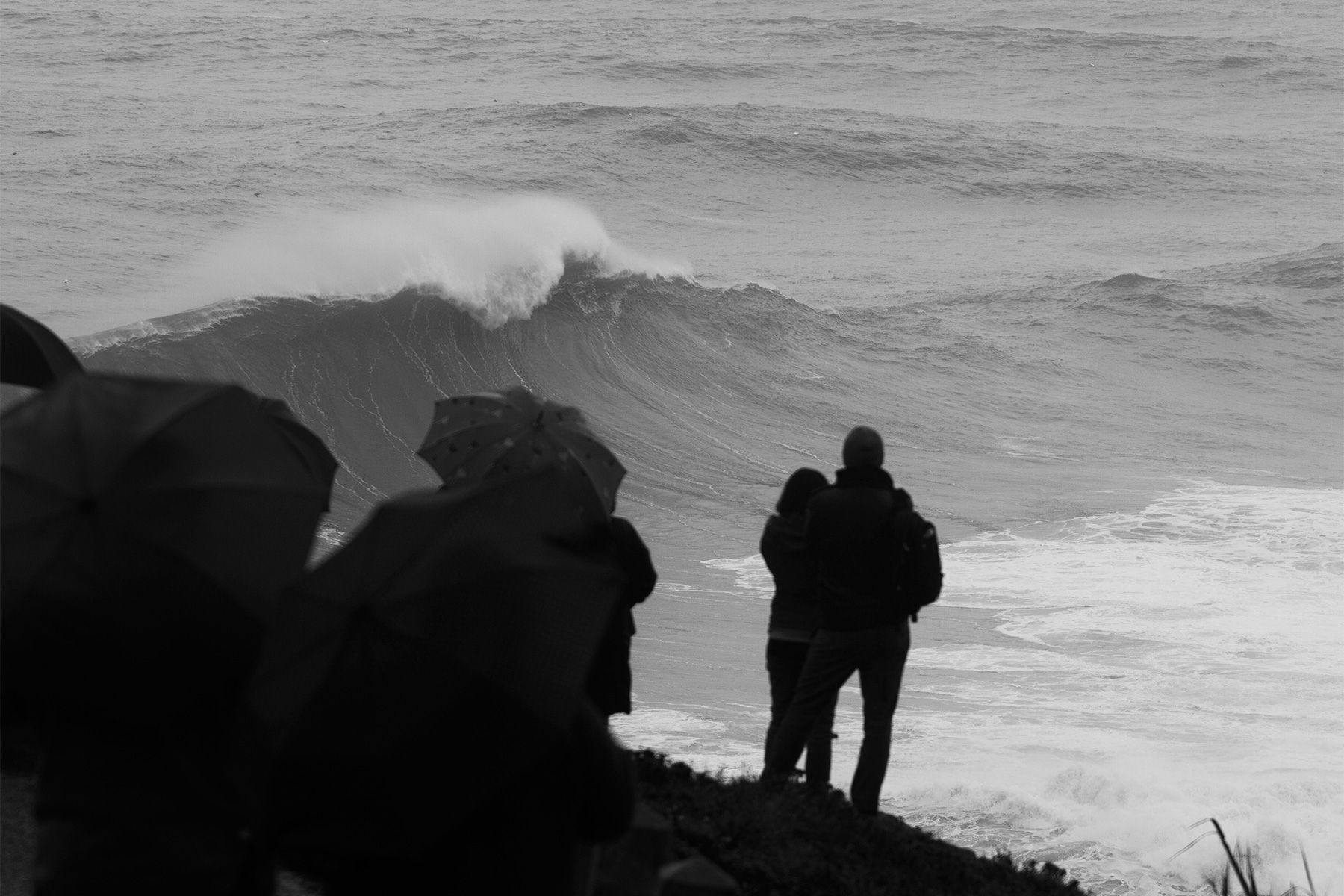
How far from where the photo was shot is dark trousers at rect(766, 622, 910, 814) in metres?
5.18

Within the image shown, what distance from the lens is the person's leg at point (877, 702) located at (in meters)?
5.20

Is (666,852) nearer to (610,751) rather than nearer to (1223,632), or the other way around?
(610,751)

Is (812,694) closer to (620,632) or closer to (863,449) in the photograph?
(863,449)

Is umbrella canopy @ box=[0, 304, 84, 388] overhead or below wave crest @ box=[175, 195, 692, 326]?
below

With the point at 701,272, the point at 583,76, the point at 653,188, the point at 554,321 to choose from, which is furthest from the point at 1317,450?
the point at 583,76

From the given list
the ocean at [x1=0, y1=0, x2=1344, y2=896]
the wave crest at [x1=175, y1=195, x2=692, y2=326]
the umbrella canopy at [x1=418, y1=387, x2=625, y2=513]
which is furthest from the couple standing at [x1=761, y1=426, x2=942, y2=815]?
the wave crest at [x1=175, y1=195, x2=692, y2=326]

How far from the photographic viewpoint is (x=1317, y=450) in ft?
72.1

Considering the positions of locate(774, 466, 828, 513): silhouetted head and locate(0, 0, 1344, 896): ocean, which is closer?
locate(774, 466, 828, 513): silhouetted head

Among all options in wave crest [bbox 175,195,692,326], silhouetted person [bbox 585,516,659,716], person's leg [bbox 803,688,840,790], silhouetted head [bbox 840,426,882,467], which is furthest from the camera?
wave crest [bbox 175,195,692,326]

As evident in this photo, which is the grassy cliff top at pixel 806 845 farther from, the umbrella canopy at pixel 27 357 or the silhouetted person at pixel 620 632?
the umbrella canopy at pixel 27 357

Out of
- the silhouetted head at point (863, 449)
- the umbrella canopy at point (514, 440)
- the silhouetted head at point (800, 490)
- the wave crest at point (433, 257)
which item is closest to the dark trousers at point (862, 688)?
the silhouetted head at point (800, 490)

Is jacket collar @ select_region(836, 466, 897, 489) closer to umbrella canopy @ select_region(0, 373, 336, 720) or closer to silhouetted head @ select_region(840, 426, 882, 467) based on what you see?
silhouetted head @ select_region(840, 426, 882, 467)

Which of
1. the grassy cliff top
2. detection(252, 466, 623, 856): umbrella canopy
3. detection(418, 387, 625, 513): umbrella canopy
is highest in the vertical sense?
detection(418, 387, 625, 513): umbrella canopy

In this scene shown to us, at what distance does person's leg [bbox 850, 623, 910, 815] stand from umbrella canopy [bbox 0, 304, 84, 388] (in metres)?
2.56
